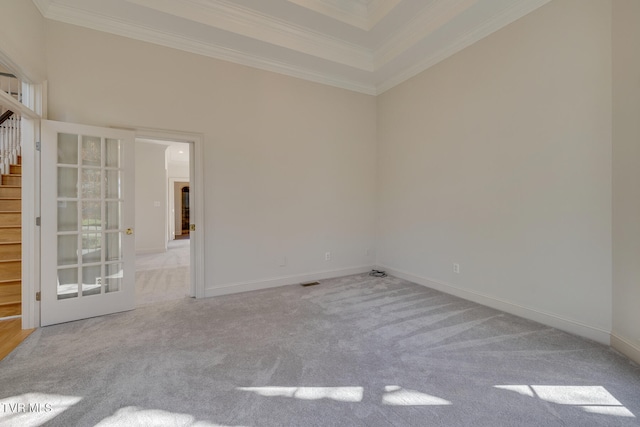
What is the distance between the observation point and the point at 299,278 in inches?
173

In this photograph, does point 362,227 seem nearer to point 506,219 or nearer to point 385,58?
point 506,219

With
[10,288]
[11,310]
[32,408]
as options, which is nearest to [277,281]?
[32,408]

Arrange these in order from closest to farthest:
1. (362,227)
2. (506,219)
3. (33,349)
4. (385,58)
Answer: (33,349), (506,219), (385,58), (362,227)

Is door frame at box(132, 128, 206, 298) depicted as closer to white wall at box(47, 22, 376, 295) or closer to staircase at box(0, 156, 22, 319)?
white wall at box(47, 22, 376, 295)

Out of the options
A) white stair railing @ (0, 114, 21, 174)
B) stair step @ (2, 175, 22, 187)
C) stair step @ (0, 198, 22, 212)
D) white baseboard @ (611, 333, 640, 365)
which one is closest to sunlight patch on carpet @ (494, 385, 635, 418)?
white baseboard @ (611, 333, 640, 365)

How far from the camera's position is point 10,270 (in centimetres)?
341

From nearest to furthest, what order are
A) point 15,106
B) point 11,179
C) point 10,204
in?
point 15,106 < point 10,204 < point 11,179

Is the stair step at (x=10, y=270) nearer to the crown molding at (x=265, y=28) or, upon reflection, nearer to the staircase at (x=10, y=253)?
the staircase at (x=10, y=253)

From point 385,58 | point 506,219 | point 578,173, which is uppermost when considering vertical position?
point 385,58

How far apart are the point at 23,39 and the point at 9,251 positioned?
2.58 m

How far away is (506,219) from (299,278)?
2.90m

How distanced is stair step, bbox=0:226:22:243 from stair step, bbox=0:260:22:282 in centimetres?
29

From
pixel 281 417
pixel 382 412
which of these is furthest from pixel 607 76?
pixel 281 417

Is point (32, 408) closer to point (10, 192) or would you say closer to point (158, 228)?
point (10, 192)
